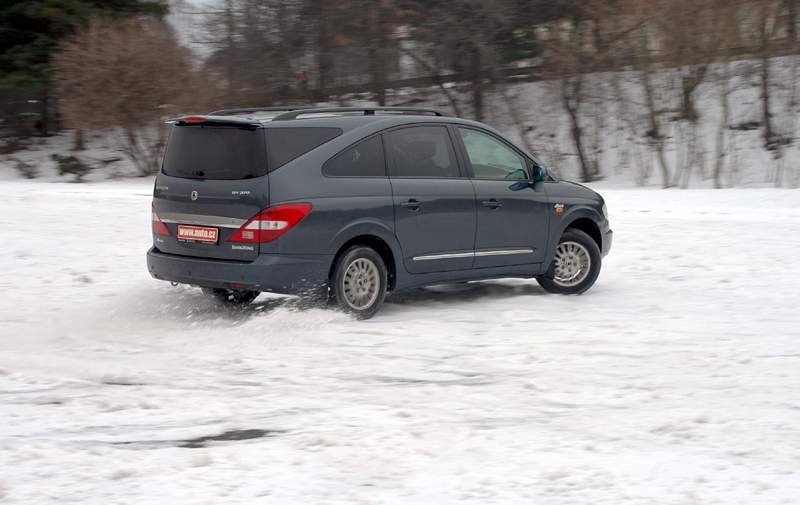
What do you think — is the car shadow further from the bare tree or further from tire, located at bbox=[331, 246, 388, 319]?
the bare tree

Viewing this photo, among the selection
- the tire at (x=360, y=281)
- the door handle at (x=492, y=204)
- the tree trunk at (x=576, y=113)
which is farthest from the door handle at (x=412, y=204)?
the tree trunk at (x=576, y=113)

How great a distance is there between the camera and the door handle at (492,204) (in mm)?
10094

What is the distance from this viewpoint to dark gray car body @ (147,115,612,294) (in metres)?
8.70

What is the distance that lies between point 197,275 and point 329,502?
14.3 feet

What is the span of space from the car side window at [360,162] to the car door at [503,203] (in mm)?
997

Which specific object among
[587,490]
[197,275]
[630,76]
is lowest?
[587,490]

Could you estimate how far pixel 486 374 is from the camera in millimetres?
7363

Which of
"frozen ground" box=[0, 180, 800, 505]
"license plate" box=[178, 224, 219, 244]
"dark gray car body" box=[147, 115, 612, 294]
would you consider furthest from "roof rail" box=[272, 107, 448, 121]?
"frozen ground" box=[0, 180, 800, 505]

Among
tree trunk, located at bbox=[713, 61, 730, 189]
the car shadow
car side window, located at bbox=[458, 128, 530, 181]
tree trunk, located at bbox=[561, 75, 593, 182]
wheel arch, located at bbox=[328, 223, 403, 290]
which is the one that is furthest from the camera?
tree trunk, located at bbox=[561, 75, 593, 182]

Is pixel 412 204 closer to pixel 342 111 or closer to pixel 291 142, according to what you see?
pixel 342 111

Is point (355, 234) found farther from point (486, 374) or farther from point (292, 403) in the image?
point (292, 403)

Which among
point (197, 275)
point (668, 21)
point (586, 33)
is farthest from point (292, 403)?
point (586, 33)

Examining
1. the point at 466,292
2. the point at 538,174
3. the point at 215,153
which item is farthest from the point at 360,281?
the point at 538,174

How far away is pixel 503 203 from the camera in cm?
1025
